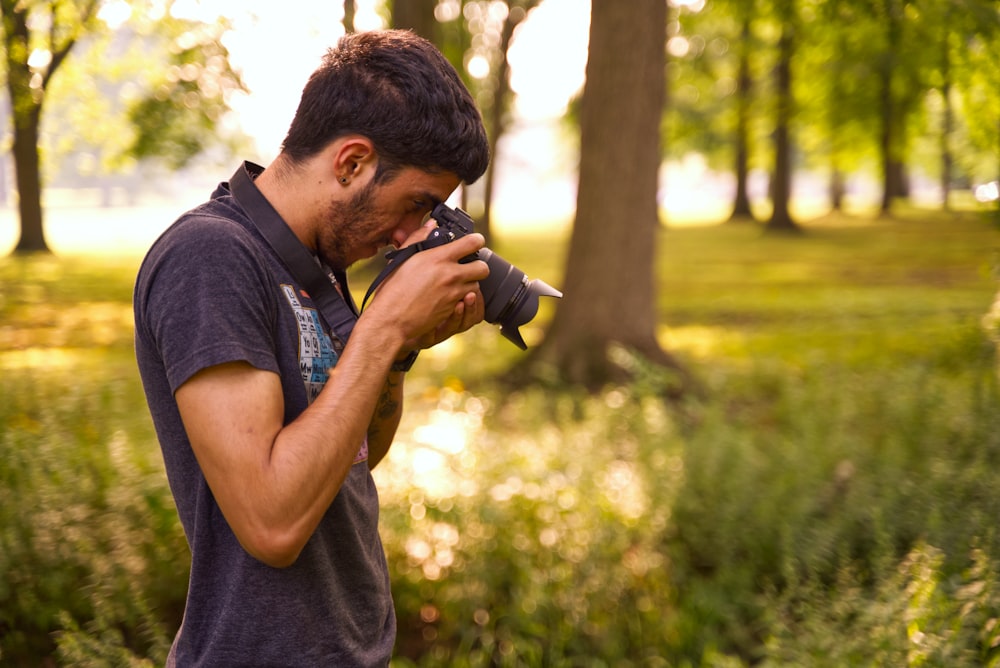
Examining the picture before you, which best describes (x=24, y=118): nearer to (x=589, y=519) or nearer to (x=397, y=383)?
(x=397, y=383)

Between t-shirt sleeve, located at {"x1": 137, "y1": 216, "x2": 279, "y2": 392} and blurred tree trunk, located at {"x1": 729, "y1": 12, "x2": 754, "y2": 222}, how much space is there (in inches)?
304

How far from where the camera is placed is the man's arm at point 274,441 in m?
1.30

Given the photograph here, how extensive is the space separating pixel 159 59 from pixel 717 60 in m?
22.7

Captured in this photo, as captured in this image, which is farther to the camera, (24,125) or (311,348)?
(24,125)

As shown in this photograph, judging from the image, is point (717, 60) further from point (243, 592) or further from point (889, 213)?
point (243, 592)

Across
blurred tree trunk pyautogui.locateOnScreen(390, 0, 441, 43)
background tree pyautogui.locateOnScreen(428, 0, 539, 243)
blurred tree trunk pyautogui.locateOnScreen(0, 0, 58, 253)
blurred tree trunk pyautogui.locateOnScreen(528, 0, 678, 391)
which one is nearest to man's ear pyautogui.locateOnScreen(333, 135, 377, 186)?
blurred tree trunk pyautogui.locateOnScreen(0, 0, 58, 253)

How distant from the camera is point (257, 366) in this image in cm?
133

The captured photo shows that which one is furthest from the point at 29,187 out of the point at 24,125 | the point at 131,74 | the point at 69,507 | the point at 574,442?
the point at 574,442

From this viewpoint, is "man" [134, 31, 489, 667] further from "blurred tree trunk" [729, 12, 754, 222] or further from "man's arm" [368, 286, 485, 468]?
"blurred tree trunk" [729, 12, 754, 222]

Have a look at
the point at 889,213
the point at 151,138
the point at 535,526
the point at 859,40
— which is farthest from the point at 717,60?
the point at 535,526

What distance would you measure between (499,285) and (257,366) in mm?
606

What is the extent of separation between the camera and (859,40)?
14227 mm

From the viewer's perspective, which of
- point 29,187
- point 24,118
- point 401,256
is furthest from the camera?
point 29,187

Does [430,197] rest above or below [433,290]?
above
